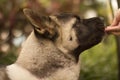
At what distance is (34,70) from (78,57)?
302 mm

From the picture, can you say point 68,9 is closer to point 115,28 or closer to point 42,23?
point 115,28

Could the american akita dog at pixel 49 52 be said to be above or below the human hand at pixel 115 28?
above

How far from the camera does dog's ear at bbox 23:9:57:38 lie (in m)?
2.91

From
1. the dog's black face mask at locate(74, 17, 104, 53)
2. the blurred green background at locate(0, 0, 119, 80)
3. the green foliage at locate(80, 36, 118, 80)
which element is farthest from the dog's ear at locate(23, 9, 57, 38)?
the green foliage at locate(80, 36, 118, 80)

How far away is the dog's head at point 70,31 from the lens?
3.05 meters

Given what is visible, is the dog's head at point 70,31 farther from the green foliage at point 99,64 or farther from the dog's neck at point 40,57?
the green foliage at point 99,64

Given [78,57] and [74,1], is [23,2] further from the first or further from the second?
[78,57]

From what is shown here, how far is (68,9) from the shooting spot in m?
8.05

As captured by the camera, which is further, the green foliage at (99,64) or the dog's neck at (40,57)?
the green foliage at (99,64)

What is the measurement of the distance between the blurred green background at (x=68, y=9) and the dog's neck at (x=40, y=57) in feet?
5.28

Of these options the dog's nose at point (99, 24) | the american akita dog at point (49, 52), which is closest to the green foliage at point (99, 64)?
the dog's nose at point (99, 24)

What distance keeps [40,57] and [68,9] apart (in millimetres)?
5036

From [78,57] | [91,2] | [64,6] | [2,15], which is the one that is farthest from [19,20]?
[78,57]

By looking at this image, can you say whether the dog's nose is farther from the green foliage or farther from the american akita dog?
the green foliage
